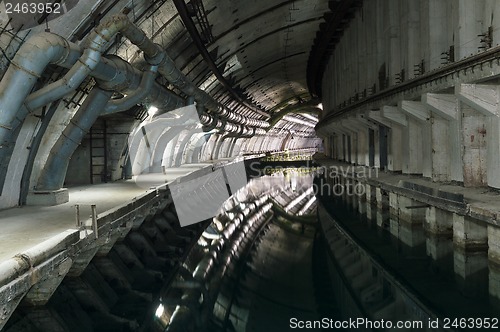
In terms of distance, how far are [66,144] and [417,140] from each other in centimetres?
922

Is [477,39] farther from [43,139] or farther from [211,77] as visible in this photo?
[211,77]

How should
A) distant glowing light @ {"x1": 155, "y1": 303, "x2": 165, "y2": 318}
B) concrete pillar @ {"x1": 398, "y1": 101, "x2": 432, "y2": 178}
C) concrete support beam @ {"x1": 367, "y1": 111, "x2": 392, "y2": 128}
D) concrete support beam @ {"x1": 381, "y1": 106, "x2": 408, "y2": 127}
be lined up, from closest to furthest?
distant glowing light @ {"x1": 155, "y1": 303, "x2": 165, "y2": 318} < concrete pillar @ {"x1": 398, "y1": 101, "x2": 432, "y2": 178} < concrete support beam @ {"x1": 381, "y1": 106, "x2": 408, "y2": 127} < concrete support beam @ {"x1": 367, "y1": 111, "x2": 392, "y2": 128}

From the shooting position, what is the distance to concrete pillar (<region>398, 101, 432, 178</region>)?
1309 cm

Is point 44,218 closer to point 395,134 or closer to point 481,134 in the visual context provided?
point 481,134

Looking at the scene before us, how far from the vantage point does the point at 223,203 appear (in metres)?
20.8

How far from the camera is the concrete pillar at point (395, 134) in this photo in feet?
A: 49.1

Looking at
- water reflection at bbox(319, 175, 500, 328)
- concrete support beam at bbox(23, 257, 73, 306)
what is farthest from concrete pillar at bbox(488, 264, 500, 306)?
concrete support beam at bbox(23, 257, 73, 306)

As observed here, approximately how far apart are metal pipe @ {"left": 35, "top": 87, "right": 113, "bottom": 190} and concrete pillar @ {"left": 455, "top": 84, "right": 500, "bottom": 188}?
23.0ft

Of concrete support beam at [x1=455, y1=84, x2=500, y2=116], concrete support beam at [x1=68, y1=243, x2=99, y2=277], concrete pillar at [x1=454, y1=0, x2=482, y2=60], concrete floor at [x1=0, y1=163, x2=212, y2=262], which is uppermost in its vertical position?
concrete pillar at [x1=454, y1=0, x2=482, y2=60]

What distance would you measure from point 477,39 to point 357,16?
11.1 meters

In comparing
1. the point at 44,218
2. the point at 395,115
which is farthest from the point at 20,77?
the point at 395,115

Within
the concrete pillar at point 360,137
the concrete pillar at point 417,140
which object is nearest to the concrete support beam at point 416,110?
the concrete pillar at point 417,140

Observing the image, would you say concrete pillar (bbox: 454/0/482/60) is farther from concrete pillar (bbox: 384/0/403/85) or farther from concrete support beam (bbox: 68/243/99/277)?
concrete support beam (bbox: 68/243/99/277)

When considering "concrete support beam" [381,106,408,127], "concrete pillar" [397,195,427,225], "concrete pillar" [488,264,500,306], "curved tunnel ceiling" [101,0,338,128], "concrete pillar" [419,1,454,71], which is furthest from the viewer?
"concrete support beam" [381,106,408,127]
